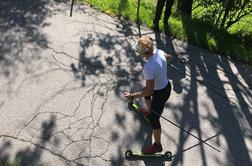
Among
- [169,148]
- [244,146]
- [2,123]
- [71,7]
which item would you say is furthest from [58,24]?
[244,146]

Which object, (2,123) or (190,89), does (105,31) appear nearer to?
(190,89)

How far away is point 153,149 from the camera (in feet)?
18.9

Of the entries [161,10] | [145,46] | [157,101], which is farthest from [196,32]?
[145,46]

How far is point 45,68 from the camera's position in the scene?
284 inches

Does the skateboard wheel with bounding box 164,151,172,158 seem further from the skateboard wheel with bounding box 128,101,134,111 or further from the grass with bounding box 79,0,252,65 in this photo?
the grass with bounding box 79,0,252,65

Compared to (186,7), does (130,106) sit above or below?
below

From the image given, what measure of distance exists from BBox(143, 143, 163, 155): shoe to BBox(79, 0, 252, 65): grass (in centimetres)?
371

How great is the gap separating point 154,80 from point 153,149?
3.75 ft

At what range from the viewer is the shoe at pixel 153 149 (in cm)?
575

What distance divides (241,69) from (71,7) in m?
4.24

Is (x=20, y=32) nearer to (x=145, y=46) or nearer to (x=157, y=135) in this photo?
(x=145, y=46)

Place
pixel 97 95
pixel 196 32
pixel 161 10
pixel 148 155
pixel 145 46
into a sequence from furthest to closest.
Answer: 1. pixel 196 32
2. pixel 161 10
3. pixel 97 95
4. pixel 148 155
5. pixel 145 46

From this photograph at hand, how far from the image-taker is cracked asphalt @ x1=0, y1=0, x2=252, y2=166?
581 cm

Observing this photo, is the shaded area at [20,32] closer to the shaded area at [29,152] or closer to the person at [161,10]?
the shaded area at [29,152]
